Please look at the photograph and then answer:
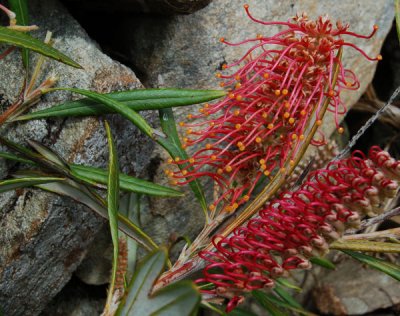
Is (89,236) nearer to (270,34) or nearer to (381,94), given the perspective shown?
(270,34)

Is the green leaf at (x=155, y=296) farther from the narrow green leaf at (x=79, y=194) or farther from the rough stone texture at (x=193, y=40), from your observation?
the rough stone texture at (x=193, y=40)

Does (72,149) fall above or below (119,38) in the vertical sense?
below

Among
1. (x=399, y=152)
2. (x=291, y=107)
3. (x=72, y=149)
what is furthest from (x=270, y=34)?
(x=399, y=152)

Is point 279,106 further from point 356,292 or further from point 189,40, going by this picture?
point 356,292

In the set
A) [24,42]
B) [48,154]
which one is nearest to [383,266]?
[48,154]

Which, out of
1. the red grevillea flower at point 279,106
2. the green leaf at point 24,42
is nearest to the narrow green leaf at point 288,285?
the red grevillea flower at point 279,106
